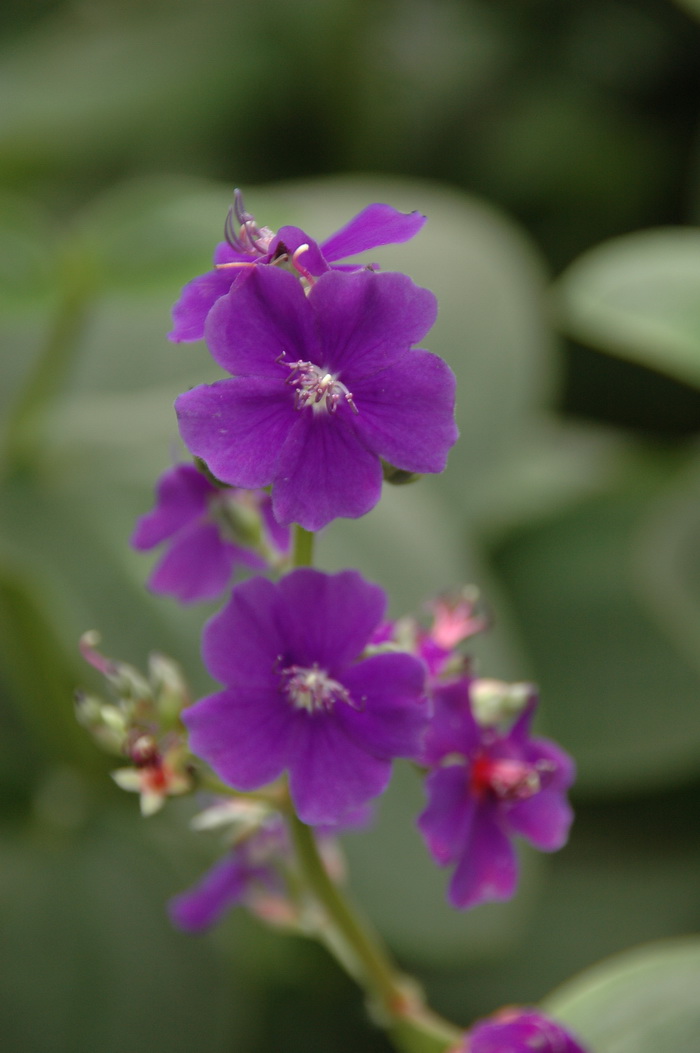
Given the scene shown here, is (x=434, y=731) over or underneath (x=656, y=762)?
over

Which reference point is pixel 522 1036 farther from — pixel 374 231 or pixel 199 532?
pixel 374 231

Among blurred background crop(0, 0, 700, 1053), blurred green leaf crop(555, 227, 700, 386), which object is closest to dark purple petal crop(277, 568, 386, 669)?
blurred background crop(0, 0, 700, 1053)

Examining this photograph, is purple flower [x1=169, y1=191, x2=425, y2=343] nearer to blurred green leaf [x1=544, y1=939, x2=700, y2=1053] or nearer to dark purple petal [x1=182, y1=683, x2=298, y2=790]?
dark purple petal [x1=182, y1=683, x2=298, y2=790]

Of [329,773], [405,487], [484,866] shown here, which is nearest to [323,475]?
[329,773]

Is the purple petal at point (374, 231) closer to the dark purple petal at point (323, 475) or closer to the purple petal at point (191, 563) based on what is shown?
the dark purple petal at point (323, 475)

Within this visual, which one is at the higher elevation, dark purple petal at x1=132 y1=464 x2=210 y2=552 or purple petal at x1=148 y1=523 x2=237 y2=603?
dark purple petal at x1=132 y1=464 x2=210 y2=552

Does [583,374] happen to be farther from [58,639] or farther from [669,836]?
[58,639]

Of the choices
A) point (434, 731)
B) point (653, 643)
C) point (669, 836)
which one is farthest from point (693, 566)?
point (434, 731)
